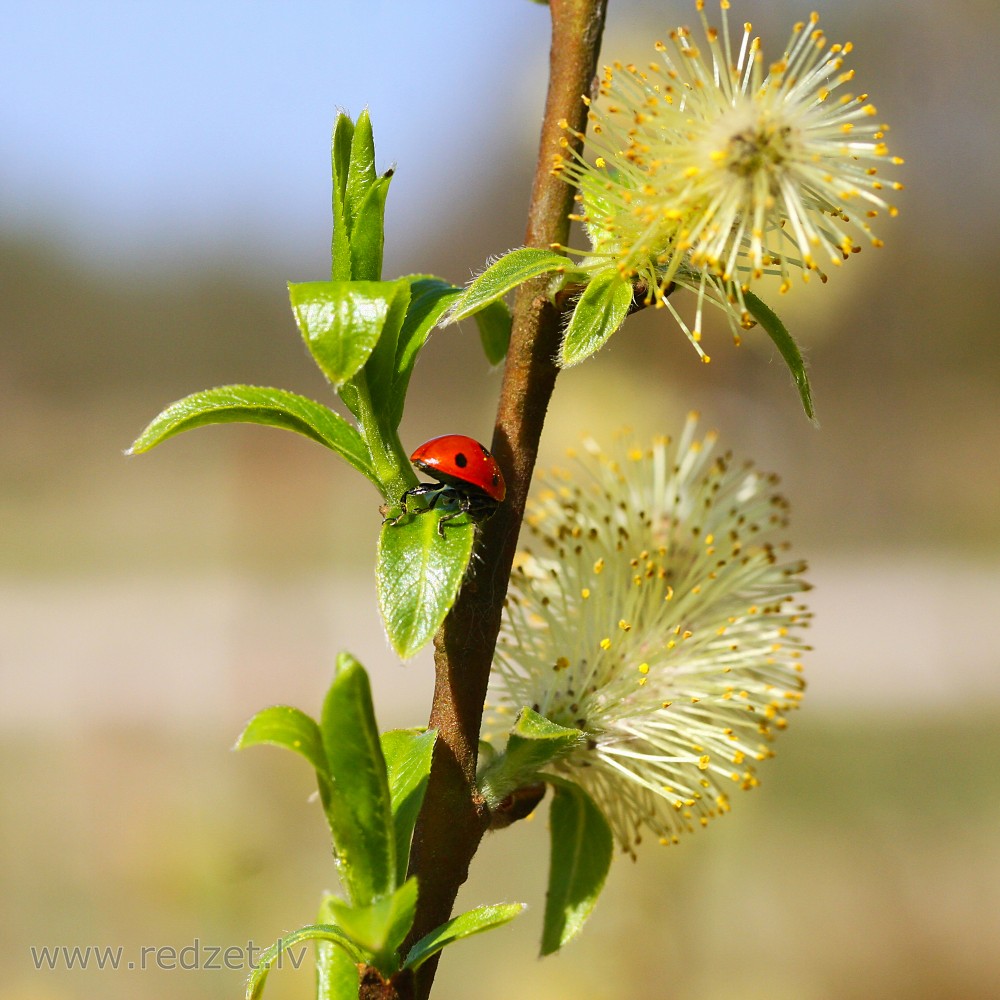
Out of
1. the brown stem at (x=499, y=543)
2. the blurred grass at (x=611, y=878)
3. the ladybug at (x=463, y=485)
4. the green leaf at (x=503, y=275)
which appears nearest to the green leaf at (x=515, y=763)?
the brown stem at (x=499, y=543)

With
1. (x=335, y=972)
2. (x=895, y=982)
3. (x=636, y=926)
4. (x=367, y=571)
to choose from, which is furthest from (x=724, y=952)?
(x=367, y=571)

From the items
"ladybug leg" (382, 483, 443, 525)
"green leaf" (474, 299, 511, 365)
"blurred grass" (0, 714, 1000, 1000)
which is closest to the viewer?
"ladybug leg" (382, 483, 443, 525)

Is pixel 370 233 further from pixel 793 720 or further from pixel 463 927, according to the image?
pixel 793 720

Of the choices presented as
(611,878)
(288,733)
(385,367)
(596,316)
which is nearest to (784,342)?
(596,316)

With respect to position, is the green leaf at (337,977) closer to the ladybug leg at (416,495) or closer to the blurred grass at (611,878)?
the ladybug leg at (416,495)

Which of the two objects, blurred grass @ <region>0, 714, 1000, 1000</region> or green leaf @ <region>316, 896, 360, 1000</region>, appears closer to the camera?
green leaf @ <region>316, 896, 360, 1000</region>

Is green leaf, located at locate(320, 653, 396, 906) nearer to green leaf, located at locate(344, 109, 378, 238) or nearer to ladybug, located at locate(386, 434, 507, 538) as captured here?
ladybug, located at locate(386, 434, 507, 538)

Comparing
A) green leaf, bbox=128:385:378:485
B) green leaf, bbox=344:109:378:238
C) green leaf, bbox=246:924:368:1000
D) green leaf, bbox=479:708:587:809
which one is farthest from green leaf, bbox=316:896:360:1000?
green leaf, bbox=344:109:378:238
